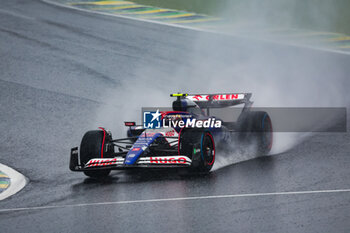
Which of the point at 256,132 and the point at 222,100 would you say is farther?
the point at 222,100

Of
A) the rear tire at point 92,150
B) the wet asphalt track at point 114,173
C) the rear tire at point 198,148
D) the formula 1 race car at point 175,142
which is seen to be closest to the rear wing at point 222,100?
the formula 1 race car at point 175,142

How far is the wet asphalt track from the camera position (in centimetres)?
642

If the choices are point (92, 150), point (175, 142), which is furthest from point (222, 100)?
point (92, 150)

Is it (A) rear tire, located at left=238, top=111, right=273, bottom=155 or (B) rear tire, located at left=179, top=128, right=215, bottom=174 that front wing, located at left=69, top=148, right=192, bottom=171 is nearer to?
(B) rear tire, located at left=179, top=128, right=215, bottom=174

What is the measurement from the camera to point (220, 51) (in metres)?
18.6

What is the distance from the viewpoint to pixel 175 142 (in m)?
9.51

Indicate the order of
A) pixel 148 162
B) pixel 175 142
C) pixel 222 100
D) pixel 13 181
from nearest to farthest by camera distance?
1. pixel 148 162
2. pixel 13 181
3. pixel 175 142
4. pixel 222 100

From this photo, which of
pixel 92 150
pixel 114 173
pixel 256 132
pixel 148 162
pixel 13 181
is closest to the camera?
pixel 148 162

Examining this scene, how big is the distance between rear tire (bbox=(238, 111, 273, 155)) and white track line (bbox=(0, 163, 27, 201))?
150 inches

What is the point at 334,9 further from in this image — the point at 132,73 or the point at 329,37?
the point at 132,73

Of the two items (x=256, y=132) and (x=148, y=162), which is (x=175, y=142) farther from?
(x=256, y=132)

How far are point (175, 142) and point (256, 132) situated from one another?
1.77 meters

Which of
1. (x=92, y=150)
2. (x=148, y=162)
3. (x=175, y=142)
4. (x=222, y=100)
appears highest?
(x=222, y=100)

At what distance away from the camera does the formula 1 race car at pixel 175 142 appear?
28.6 ft
